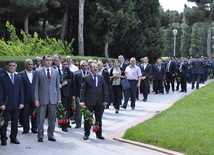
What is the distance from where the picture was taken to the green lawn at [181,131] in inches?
281

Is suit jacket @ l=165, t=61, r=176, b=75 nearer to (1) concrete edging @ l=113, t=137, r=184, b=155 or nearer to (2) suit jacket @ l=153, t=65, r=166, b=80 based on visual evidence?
(2) suit jacket @ l=153, t=65, r=166, b=80

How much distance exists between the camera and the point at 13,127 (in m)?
7.55

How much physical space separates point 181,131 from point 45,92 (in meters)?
3.64

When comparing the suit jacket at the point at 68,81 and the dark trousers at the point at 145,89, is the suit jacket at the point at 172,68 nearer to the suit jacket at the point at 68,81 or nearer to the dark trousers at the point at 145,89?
the dark trousers at the point at 145,89

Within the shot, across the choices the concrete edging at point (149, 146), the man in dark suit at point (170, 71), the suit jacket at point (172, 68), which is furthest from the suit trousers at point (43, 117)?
the suit jacket at point (172, 68)

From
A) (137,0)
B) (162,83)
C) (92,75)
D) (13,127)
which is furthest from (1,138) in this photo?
(137,0)

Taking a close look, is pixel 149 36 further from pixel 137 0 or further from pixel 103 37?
pixel 103 37

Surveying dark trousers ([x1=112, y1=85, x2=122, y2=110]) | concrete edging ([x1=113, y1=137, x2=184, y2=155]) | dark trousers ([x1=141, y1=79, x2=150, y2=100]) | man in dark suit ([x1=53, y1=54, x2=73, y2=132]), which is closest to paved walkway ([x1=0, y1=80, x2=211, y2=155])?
concrete edging ([x1=113, y1=137, x2=184, y2=155])

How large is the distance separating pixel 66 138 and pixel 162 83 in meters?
11.3

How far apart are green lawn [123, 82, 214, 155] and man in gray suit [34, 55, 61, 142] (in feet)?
6.62

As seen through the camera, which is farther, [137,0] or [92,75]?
[137,0]

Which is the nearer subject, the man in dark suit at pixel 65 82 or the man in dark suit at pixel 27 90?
the man in dark suit at pixel 27 90

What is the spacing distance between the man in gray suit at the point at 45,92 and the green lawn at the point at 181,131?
2.02 metres

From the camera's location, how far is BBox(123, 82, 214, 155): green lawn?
7.14 m
